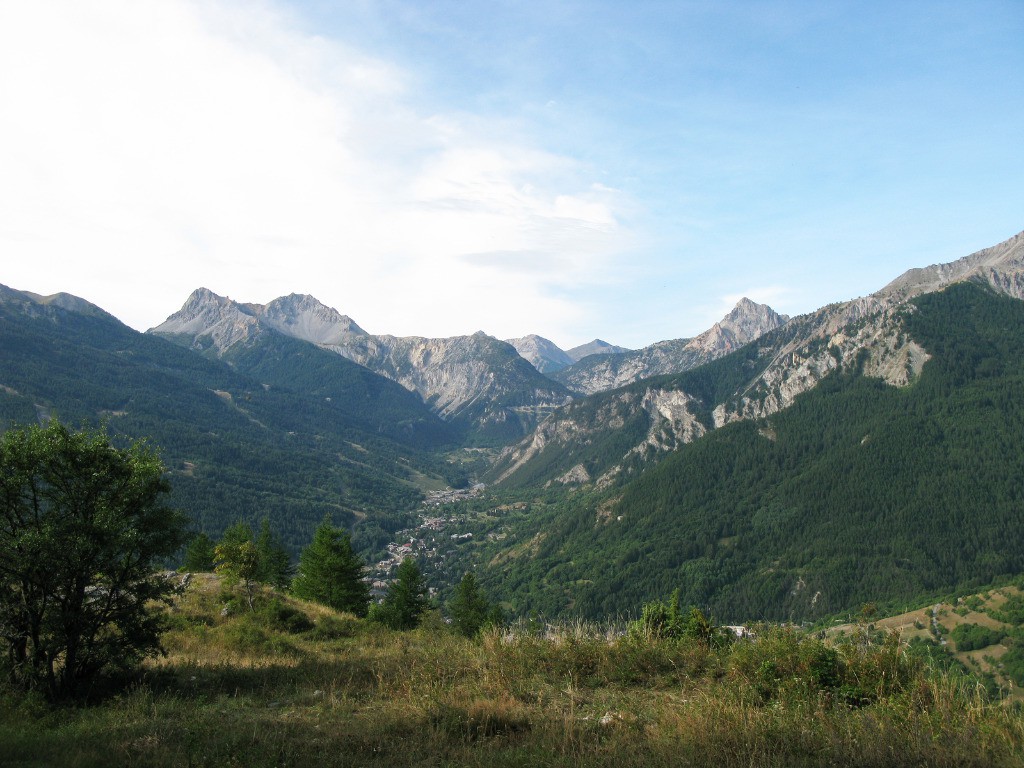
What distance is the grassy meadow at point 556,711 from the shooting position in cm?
673

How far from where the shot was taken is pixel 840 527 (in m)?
157

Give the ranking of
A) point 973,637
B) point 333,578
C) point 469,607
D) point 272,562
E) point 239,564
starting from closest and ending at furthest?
point 239,564, point 333,578, point 469,607, point 272,562, point 973,637

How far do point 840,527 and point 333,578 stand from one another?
168675 millimetres

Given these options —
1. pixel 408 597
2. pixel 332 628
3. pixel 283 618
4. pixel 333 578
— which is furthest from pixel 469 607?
pixel 283 618

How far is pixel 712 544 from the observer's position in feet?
560

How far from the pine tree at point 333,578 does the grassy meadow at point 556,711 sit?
24.4m

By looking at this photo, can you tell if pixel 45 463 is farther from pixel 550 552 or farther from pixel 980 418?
pixel 980 418

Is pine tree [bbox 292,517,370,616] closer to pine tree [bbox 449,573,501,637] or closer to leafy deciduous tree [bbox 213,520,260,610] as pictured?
pine tree [bbox 449,573,501,637]

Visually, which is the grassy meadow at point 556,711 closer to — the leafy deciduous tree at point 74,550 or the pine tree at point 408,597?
the leafy deciduous tree at point 74,550

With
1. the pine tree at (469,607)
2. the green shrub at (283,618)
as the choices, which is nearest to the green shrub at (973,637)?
the pine tree at (469,607)

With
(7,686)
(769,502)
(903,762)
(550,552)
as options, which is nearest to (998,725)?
(903,762)

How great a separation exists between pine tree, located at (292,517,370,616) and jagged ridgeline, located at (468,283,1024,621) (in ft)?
322

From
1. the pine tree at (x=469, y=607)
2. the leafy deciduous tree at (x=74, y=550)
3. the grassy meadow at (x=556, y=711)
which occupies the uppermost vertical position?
the leafy deciduous tree at (x=74, y=550)

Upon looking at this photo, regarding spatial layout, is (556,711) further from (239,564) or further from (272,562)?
(272,562)
